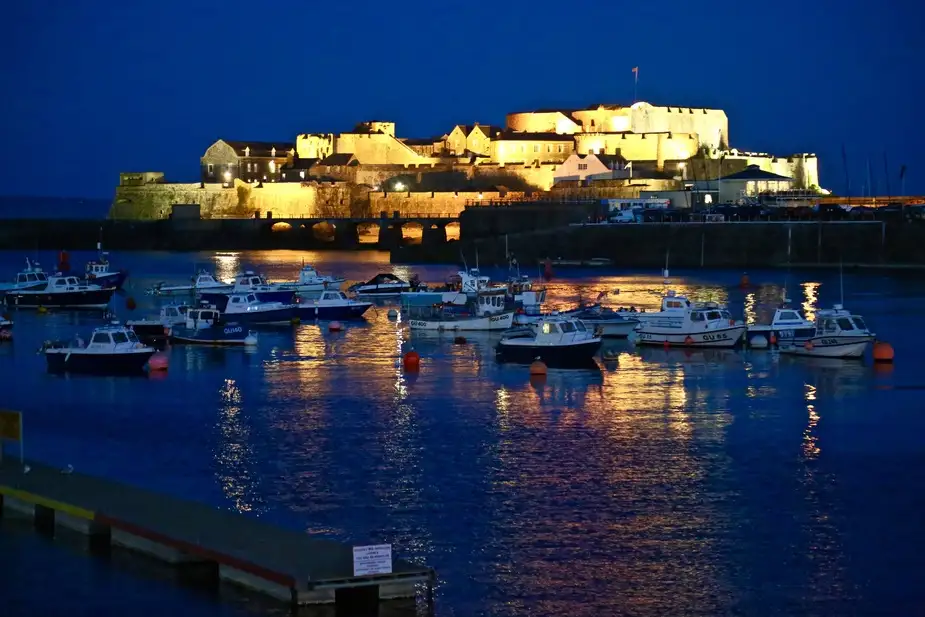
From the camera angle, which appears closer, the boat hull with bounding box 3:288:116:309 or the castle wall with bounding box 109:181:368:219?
the boat hull with bounding box 3:288:116:309

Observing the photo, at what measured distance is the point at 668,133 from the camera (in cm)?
8988

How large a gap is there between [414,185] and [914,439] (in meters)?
68.2

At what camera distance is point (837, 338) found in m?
31.0

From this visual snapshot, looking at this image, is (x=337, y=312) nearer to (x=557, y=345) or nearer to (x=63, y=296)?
(x=63, y=296)

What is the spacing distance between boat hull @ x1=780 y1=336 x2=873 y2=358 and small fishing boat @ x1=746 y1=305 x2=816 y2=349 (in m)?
0.75

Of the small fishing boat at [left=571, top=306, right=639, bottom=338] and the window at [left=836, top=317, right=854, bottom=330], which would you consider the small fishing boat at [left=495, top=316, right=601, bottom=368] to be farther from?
the window at [left=836, top=317, right=854, bottom=330]

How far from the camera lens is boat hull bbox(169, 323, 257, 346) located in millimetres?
34812

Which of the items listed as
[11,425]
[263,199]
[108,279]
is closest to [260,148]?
[263,199]

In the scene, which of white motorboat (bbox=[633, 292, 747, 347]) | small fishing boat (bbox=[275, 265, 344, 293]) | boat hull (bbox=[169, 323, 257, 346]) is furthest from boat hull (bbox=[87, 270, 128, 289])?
white motorboat (bbox=[633, 292, 747, 347])

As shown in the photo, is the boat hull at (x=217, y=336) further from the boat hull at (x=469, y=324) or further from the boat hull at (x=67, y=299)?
the boat hull at (x=67, y=299)

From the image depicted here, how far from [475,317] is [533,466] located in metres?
17.8

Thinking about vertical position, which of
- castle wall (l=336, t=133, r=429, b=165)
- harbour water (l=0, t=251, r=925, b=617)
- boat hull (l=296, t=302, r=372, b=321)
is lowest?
harbour water (l=0, t=251, r=925, b=617)

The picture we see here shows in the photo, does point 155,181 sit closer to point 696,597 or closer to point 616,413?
point 616,413

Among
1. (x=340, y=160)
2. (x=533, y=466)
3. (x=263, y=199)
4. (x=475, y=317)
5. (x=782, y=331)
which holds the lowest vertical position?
(x=533, y=466)
